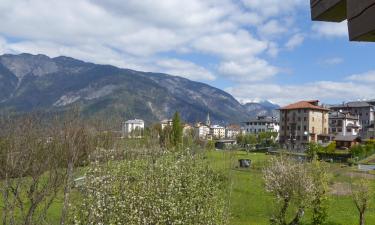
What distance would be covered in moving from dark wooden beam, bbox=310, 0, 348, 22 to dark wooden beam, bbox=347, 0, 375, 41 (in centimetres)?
16

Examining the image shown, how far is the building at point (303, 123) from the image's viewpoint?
5202 inches

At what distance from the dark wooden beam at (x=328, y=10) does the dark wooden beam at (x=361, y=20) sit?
0.16m

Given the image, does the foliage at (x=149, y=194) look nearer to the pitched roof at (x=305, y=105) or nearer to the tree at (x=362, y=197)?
the tree at (x=362, y=197)

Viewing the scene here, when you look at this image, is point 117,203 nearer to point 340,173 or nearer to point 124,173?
point 124,173

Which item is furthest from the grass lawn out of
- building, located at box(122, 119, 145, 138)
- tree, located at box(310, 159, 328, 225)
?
building, located at box(122, 119, 145, 138)

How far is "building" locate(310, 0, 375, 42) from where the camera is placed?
6.64 feet

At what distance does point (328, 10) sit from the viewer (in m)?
2.44

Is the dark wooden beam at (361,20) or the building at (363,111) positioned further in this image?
the building at (363,111)

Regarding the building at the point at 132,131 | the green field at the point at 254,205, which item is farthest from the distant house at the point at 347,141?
the building at the point at 132,131

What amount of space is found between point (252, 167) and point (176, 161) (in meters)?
47.3

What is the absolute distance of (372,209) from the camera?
3512 centimetres

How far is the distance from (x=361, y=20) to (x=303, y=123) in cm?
13588

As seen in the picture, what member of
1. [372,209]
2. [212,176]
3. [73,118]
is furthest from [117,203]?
[372,209]

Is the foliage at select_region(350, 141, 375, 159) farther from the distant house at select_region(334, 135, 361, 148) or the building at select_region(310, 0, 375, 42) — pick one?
the building at select_region(310, 0, 375, 42)
